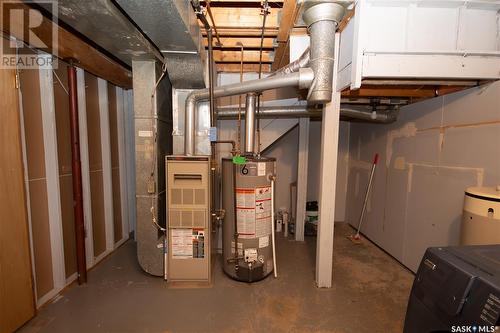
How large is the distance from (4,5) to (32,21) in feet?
0.54

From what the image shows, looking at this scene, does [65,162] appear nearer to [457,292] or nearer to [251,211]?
[251,211]

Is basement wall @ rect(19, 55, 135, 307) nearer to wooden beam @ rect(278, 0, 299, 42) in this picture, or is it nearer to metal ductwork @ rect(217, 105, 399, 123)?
metal ductwork @ rect(217, 105, 399, 123)

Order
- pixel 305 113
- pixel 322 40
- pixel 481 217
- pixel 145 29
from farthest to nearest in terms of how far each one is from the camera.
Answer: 1. pixel 305 113
2. pixel 322 40
3. pixel 145 29
4. pixel 481 217

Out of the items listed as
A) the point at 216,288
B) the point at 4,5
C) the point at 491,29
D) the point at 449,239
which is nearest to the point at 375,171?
the point at 449,239

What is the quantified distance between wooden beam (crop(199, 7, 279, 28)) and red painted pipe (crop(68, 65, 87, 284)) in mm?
1404

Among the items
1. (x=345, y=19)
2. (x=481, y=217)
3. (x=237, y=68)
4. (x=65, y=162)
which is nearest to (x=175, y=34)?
(x=345, y=19)

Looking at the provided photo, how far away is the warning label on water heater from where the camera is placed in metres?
2.23

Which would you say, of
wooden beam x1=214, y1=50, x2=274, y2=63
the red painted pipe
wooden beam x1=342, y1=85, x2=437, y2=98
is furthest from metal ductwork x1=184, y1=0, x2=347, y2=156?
the red painted pipe

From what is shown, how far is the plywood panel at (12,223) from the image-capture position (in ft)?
5.01

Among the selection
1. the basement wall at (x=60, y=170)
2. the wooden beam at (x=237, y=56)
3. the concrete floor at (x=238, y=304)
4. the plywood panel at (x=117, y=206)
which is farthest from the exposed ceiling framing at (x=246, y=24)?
the concrete floor at (x=238, y=304)

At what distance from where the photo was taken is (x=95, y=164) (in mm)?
2627

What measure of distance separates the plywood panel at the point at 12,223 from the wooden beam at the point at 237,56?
1759 millimetres

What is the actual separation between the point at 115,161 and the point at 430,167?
367 cm

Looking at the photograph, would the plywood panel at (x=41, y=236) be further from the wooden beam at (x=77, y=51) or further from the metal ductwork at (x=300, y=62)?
the metal ductwork at (x=300, y=62)
